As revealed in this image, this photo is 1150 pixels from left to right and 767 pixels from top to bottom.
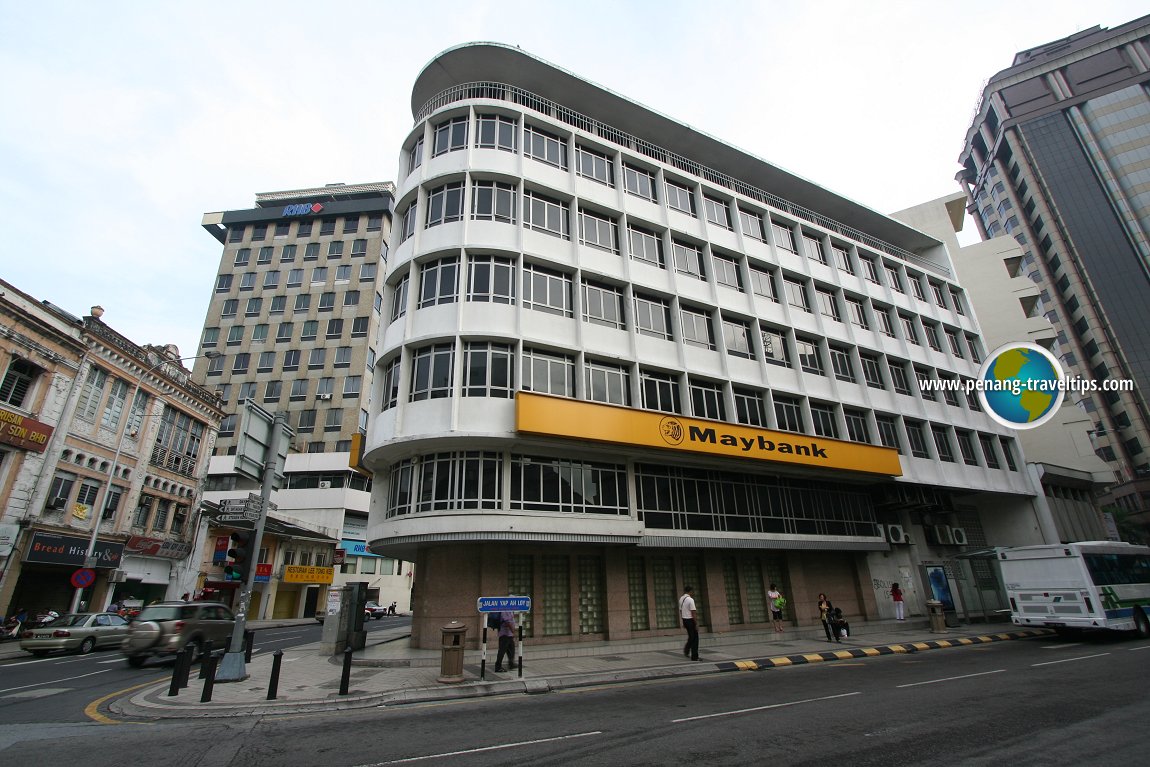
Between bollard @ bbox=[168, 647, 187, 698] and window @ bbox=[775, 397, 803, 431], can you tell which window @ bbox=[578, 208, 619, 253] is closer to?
window @ bbox=[775, 397, 803, 431]

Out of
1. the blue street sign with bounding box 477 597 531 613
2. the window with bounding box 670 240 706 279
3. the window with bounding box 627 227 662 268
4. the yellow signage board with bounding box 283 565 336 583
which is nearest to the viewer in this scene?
the blue street sign with bounding box 477 597 531 613

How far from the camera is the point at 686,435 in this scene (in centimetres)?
1959

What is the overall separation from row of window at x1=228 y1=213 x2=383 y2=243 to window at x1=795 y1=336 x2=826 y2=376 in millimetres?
47263

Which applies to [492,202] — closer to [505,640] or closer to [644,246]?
[644,246]

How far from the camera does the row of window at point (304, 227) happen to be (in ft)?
191

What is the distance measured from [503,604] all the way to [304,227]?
193 ft

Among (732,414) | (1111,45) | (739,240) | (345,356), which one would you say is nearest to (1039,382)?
(739,240)

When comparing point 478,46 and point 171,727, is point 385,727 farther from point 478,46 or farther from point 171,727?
point 478,46

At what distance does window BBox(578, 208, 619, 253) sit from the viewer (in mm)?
22406

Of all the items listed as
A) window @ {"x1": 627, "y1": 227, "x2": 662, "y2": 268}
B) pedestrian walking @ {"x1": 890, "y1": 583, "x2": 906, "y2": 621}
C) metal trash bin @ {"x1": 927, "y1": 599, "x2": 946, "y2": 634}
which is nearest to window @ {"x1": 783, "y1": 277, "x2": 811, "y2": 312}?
window @ {"x1": 627, "y1": 227, "x2": 662, "y2": 268}

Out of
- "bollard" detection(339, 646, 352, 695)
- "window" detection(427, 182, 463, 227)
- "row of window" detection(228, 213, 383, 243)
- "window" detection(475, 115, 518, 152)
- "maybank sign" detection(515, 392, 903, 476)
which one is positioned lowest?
"bollard" detection(339, 646, 352, 695)

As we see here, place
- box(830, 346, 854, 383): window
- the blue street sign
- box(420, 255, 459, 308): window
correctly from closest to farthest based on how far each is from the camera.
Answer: the blue street sign
box(420, 255, 459, 308): window
box(830, 346, 854, 383): window

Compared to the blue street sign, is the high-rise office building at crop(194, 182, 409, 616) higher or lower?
higher

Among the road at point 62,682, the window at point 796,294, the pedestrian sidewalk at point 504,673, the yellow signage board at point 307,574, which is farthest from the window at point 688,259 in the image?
the yellow signage board at point 307,574
